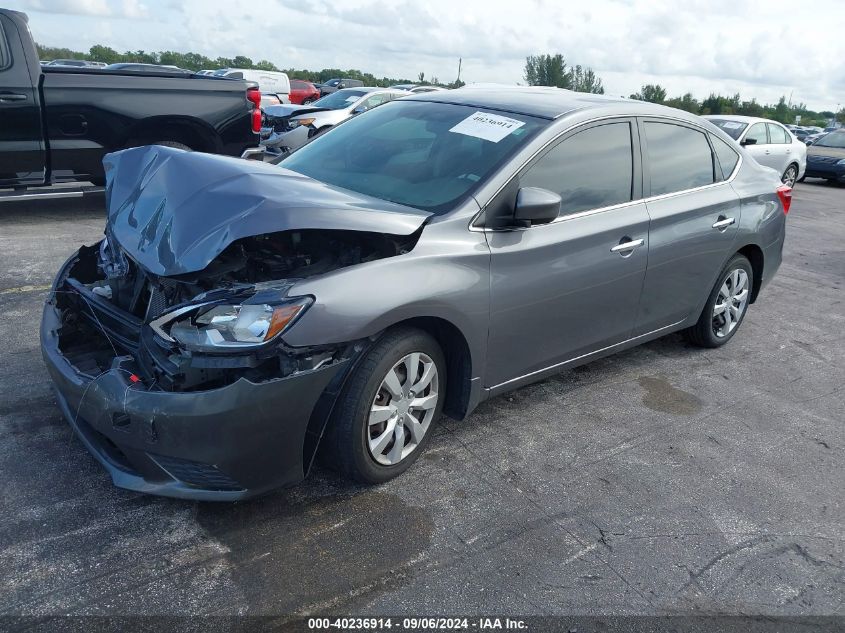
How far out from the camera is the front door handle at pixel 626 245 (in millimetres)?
4145

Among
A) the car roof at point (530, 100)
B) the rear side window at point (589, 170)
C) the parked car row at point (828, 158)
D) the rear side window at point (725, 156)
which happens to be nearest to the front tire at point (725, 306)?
the rear side window at point (725, 156)

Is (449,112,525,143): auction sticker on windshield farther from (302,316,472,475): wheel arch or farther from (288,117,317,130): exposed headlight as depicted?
(288,117,317,130): exposed headlight

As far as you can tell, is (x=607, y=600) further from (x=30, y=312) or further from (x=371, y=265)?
(x=30, y=312)

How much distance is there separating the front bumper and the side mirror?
114cm

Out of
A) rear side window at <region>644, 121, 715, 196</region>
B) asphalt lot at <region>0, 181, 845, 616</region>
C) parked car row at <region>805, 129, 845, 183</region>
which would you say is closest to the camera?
asphalt lot at <region>0, 181, 845, 616</region>

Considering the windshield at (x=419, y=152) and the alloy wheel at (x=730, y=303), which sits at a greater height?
the windshield at (x=419, y=152)

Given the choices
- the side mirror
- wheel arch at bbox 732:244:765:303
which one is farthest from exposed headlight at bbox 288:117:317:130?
the side mirror

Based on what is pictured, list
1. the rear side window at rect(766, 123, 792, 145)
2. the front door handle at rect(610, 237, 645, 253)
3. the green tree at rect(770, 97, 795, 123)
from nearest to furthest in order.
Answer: the front door handle at rect(610, 237, 645, 253)
the rear side window at rect(766, 123, 792, 145)
the green tree at rect(770, 97, 795, 123)

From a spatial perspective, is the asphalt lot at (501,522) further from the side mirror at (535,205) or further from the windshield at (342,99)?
the windshield at (342,99)

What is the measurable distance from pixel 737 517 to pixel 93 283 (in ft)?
11.0

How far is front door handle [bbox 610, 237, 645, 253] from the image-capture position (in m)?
4.14

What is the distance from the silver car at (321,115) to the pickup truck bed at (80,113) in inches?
38.1

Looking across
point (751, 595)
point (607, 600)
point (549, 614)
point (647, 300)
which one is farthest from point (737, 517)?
point (647, 300)

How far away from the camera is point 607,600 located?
9.14 ft
